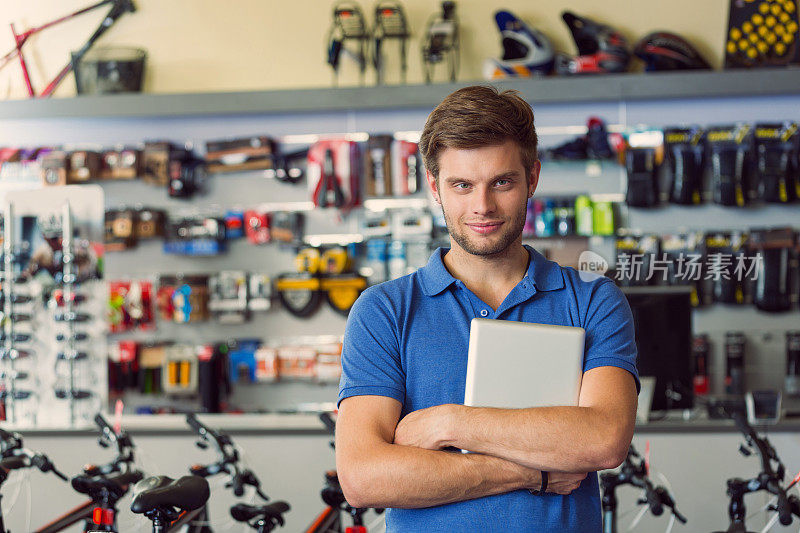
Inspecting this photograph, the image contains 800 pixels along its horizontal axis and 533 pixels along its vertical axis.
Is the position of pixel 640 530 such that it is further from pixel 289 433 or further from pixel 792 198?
pixel 792 198

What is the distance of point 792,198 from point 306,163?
311 cm

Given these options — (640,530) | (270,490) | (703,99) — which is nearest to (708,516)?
(640,530)

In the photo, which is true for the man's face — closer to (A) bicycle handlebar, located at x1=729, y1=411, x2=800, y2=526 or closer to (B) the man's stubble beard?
(B) the man's stubble beard

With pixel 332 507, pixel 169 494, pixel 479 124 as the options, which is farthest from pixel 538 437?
pixel 332 507

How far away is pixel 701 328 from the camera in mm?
5348

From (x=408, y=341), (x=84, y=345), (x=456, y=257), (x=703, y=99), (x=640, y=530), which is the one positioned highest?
(x=703, y=99)

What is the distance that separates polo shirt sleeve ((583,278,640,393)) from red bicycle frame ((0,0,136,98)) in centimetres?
515

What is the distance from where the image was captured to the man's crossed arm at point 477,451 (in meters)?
1.49

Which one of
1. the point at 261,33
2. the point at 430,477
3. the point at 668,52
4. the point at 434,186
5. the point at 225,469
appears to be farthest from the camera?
the point at 261,33

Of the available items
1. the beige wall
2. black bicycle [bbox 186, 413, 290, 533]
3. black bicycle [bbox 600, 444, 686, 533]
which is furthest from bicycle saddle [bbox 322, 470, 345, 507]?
the beige wall

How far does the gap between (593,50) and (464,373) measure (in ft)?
13.7

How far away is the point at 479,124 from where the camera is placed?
1.58 meters

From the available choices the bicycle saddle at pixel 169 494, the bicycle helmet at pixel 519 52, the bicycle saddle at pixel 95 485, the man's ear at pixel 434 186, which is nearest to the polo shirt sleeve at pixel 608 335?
the man's ear at pixel 434 186

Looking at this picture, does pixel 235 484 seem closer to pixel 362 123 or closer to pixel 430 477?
pixel 430 477
